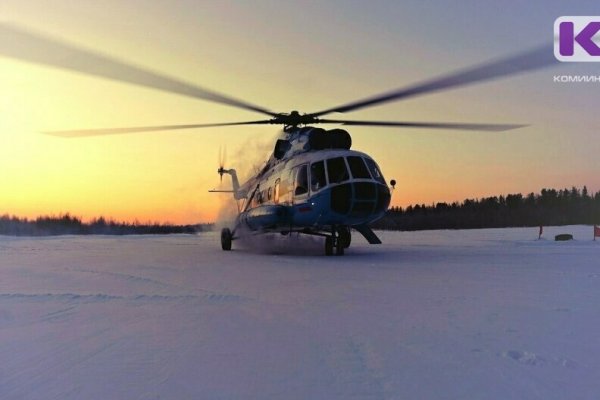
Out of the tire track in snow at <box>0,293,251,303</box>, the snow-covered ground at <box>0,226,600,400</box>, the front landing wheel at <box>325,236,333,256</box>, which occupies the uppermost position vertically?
the front landing wheel at <box>325,236,333,256</box>

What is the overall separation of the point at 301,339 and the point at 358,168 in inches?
355

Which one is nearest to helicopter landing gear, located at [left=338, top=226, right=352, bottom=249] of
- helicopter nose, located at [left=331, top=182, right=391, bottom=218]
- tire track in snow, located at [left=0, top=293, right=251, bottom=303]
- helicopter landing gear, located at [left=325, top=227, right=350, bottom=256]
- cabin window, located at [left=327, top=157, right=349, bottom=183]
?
helicopter landing gear, located at [left=325, top=227, right=350, bottom=256]

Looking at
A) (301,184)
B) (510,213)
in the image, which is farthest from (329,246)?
(510,213)

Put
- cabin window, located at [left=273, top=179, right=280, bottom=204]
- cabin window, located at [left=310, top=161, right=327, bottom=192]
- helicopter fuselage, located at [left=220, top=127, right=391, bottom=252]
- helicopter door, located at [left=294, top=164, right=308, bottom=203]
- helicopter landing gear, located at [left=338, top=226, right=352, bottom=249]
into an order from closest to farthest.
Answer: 1. helicopter fuselage, located at [left=220, top=127, right=391, bottom=252]
2. cabin window, located at [left=310, top=161, right=327, bottom=192]
3. helicopter door, located at [left=294, top=164, right=308, bottom=203]
4. helicopter landing gear, located at [left=338, top=226, right=352, bottom=249]
5. cabin window, located at [left=273, top=179, right=280, bottom=204]

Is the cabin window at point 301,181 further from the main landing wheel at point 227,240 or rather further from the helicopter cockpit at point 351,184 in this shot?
the main landing wheel at point 227,240

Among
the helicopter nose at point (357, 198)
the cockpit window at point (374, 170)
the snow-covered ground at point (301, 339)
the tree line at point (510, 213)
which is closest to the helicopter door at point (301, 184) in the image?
the helicopter nose at point (357, 198)

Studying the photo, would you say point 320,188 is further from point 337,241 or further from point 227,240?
point 227,240

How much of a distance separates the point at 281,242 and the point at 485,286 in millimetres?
13141

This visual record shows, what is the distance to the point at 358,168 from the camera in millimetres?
12867

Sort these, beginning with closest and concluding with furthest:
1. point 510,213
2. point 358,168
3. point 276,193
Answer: point 358,168 → point 276,193 → point 510,213

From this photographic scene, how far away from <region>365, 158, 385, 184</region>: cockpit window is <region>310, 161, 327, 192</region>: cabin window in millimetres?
1203

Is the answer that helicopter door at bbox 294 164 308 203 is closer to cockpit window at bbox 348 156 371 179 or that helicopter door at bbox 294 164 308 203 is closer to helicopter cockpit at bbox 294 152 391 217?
helicopter cockpit at bbox 294 152 391 217

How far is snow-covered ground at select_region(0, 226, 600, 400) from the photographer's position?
3109mm

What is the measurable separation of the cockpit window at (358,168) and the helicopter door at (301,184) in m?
1.37
